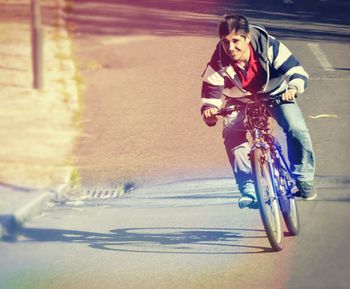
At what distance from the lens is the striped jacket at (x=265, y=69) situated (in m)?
6.15

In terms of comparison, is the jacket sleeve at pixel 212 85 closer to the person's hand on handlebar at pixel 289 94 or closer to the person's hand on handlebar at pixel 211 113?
the person's hand on handlebar at pixel 211 113

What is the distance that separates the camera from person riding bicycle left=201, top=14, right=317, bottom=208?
605 centimetres

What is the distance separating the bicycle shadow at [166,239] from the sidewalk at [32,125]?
460 millimetres

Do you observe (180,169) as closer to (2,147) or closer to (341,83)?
(2,147)

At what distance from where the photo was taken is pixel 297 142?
643cm

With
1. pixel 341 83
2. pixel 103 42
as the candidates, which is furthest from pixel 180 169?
pixel 103 42

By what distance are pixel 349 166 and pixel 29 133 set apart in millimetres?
3890

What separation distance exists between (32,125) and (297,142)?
497 centimetres

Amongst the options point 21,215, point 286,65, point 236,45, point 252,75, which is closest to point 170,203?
point 21,215

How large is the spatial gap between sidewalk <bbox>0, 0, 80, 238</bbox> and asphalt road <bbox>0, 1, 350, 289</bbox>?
0.20 meters

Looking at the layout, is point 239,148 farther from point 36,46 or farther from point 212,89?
point 36,46

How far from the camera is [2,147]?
32.1 ft

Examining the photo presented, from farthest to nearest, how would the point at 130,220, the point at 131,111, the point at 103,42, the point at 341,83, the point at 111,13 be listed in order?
the point at 111,13 < the point at 103,42 < the point at 341,83 < the point at 131,111 < the point at 130,220

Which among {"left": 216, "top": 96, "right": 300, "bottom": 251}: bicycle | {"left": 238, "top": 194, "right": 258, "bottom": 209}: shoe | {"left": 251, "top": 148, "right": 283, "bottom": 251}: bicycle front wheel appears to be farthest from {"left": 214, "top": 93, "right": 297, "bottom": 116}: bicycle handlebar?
{"left": 238, "top": 194, "right": 258, "bottom": 209}: shoe
